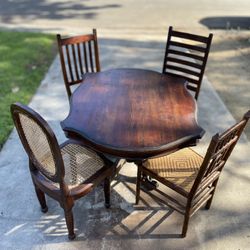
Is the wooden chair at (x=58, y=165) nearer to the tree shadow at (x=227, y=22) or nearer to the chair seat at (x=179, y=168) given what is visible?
the chair seat at (x=179, y=168)

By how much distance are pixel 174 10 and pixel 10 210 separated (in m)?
7.35

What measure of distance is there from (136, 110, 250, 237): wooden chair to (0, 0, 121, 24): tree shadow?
638cm

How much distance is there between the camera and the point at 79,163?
2.15 metres

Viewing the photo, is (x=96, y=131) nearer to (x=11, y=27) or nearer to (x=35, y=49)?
(x=35, y=49)

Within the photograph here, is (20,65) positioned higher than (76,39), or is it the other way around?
(76,39)

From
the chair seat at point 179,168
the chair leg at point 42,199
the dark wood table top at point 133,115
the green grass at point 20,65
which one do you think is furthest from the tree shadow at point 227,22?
the chair leg at point 42,199

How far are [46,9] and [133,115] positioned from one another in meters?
7.38

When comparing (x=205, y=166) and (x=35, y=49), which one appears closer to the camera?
(x=205, y=166)

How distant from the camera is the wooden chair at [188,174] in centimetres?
184

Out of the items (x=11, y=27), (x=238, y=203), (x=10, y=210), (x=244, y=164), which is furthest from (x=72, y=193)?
(x=11, y=27)

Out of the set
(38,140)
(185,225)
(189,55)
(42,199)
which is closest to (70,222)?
(42,199)

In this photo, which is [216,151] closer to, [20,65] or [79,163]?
[79,163]

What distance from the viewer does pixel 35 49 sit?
5289 millimetres

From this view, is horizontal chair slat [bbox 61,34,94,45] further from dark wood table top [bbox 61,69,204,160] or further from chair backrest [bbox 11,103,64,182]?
chair backrest [bbox 11,103,64,182]
